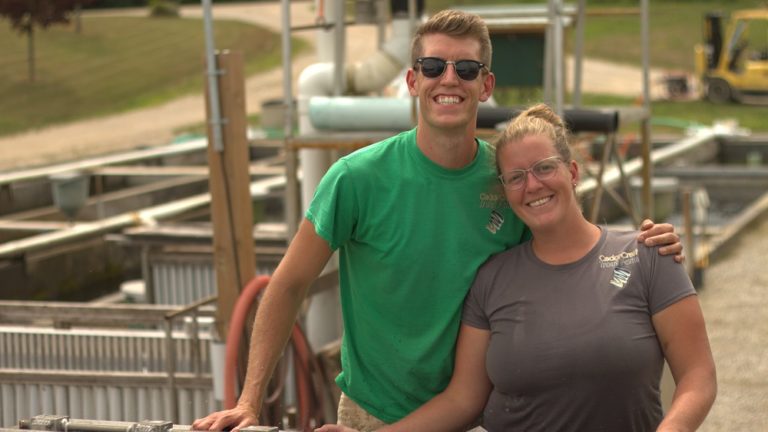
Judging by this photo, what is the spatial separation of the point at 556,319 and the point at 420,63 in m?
0.72

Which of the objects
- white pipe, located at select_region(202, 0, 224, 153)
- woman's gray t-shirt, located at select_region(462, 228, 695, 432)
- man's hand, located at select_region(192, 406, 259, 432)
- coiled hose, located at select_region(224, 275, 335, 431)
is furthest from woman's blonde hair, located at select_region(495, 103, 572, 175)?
white pipe, located at select_region(202, 0, 224, 153)

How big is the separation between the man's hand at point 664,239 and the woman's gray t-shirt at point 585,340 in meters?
0.02

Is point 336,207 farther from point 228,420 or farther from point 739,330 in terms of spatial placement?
point 739,330

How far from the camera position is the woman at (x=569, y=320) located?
10.7ft

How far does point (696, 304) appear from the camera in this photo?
3.27 metres

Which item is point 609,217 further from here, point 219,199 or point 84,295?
point 219,199

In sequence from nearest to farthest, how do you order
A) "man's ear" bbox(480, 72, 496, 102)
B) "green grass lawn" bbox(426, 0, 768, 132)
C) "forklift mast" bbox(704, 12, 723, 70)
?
"man's ear" bbox(480, 72, 496, 102)
"green grass lawn" bbox(426, 0, 768, 132)
"forklift mast" bbox(704, 12, 723, 70)

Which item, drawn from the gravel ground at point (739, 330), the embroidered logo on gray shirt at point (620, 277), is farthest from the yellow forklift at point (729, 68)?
the embroidered logo on gray shirt at point (620, 277)

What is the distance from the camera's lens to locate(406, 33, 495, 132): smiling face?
342 cm

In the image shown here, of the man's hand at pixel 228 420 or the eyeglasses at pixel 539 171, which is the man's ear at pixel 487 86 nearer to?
the eyeglasses at pixel 539 171

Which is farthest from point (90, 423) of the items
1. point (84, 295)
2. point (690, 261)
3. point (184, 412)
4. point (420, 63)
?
point (84, 295)

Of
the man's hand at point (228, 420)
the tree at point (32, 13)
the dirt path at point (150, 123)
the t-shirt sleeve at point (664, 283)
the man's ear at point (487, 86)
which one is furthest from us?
the tree at point (32, 13)

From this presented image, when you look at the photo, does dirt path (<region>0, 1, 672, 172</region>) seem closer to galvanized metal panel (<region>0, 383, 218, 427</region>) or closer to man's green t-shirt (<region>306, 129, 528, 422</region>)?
galvanized metal panel (<region>0, 383, 218, 427</region>)

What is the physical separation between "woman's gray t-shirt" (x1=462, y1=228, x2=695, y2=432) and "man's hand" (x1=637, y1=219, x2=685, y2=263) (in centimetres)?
2
